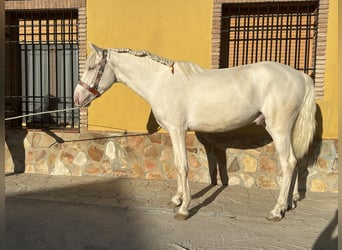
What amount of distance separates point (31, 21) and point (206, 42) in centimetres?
316

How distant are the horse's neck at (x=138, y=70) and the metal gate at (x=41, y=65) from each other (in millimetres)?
2060

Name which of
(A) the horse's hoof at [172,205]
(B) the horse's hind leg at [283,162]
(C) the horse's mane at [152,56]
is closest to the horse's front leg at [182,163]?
(A) the horse's hoof at [172,205]

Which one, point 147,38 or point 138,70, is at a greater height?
point 147,38

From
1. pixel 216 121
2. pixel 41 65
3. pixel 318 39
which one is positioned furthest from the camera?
pixel 41 65

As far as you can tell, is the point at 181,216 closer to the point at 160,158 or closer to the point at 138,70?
the point at 160,158

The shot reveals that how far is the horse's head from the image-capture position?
10.9 ft

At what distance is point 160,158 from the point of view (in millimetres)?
4617

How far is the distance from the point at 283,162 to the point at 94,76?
2.38m

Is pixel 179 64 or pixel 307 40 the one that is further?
pixel 307 40

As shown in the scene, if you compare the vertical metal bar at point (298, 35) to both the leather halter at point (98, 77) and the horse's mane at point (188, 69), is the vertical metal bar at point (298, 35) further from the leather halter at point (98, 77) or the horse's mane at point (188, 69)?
the leather halter at point (98, 77)

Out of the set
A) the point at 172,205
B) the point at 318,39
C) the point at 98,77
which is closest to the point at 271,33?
the point at 318,39

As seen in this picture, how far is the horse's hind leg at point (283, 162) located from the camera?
10.5 feet

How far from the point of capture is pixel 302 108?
3.36 metres

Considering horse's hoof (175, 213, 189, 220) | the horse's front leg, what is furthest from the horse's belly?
horse's hoof (175, 213, 189, 220)
